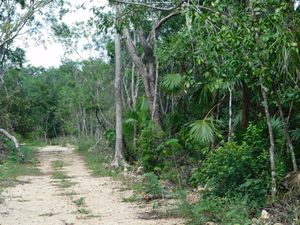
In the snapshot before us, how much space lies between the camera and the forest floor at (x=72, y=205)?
8.29 meters

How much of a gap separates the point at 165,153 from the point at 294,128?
497 cm

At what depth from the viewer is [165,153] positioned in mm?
13117

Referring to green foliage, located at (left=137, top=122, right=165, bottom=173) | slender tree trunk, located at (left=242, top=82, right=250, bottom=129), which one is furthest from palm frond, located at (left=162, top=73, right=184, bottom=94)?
slender tree trunk, located at (left=242, top=82, right=250, bottom=129)

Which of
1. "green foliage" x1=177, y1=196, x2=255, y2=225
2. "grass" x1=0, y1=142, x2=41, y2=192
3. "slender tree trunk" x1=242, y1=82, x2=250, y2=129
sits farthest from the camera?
"grass" x1=0, y1=142, x2=41, y2=192

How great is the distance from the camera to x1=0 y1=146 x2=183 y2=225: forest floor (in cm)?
829

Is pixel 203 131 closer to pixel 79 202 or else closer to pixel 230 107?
pixel 230 107

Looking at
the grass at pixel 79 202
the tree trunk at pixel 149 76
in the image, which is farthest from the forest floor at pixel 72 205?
the tree trunk at pixel 149 76

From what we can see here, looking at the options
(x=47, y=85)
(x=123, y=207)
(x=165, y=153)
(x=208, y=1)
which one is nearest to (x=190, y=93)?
(x=165, y=153)

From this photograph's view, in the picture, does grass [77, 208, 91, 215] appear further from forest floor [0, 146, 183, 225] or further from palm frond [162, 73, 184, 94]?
palm frond [162, 73, 184, 94]

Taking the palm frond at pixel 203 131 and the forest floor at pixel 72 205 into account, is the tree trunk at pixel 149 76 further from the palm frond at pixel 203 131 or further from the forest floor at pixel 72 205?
the palm frond at pixel 203 131

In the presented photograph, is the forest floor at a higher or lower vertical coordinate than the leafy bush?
lower

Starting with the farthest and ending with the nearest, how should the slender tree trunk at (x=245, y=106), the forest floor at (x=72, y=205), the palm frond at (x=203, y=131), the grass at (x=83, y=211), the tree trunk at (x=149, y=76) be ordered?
the tree trunk at (x=149, y=76) < the slender tree trunk at (x=245, y=106) < the grass at (x=83, y=211) < the palm frond at (x=203, y=131) < the forest floor at (x=72, y=205)

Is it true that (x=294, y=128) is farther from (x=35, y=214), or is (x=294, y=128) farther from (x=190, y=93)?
(x=35, y=214)

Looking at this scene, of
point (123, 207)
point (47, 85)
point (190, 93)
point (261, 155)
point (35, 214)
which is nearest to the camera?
point (261, 155)
